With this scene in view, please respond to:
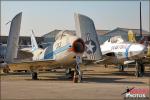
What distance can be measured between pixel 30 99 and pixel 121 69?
19.7m

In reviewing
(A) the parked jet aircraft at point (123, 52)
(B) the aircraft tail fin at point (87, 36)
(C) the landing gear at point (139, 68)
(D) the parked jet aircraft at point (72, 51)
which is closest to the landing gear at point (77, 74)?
(D) the parked jet aircraft at point (72, 51)

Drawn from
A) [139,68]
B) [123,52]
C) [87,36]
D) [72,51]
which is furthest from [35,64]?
[139,68]

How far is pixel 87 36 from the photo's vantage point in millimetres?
18781

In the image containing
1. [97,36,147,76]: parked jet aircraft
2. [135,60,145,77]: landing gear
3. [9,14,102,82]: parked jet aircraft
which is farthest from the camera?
[135,60,145,77]: landing gear

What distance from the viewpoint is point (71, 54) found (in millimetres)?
17250

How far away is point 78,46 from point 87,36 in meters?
1.83

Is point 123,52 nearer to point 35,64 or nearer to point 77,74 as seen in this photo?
point 77,74

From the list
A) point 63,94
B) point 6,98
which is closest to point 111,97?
point 63,94

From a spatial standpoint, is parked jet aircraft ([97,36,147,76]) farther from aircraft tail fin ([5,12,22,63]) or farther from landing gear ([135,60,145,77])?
aircraft tail fin ([5,12,22,63])

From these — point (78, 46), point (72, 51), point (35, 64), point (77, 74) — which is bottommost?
point (77, 74)

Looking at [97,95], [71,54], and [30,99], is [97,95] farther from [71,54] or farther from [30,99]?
[71,54]

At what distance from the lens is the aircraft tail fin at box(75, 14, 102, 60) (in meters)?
18.5

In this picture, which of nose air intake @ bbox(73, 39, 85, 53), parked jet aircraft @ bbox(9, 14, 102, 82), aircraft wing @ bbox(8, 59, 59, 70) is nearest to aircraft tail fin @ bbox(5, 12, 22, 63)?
aircraft wing @ bbox(8, 59, 59, 70)

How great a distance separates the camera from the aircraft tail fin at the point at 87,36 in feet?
60.7
